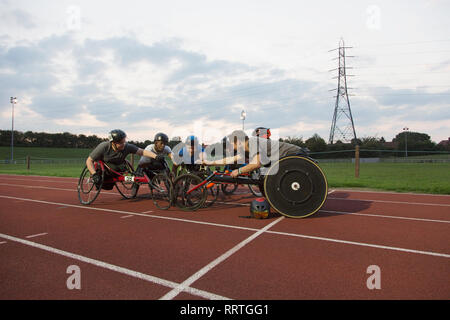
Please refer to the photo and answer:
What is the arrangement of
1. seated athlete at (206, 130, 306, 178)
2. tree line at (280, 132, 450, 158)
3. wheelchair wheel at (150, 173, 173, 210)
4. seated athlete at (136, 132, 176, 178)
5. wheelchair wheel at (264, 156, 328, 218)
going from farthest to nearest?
tree line at (280, 132, 450, 158)
seated athlete at (136, 132, 176, 178)
wheelchair wheel at (150, 173, 173, 210)
seated athlete at (206, 130, 306, 178)
wheelchair wheel at (264, 156, 328, 218)

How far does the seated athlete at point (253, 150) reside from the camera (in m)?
5.46

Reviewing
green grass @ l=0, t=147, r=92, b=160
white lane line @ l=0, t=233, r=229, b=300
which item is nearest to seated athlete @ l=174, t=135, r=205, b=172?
white lane line @ l=0, t=233, r=229, b=300

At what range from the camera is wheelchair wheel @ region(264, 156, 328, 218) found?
5203 millimetres

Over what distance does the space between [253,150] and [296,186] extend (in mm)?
1039

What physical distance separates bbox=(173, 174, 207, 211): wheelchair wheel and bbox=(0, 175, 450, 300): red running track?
0.28 metres

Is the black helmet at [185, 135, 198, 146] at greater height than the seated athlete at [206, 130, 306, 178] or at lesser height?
greater

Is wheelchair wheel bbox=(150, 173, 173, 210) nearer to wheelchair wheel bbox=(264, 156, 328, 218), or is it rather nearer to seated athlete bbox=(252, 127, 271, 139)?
wheelchair wheel bbox=(264, 156, 328, 218)

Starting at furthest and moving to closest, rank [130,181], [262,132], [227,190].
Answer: [262,132] < [227,190] < [130,181]

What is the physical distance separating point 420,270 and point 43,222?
585 cm

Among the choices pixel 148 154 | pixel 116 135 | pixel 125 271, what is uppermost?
pixel 116 135

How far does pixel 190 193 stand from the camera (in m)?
6.33

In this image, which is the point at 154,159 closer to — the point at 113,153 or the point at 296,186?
the point at 113,153

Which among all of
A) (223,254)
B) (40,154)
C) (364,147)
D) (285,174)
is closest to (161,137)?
(285,174)
